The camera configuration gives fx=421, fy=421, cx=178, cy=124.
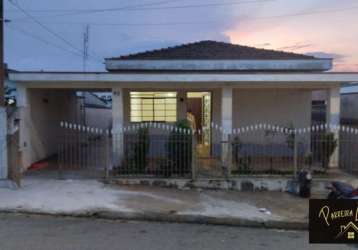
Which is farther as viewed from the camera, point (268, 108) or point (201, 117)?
point (201, 117)

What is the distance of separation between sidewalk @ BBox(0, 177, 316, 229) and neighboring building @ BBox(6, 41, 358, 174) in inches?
117

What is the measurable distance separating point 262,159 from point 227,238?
7638mm

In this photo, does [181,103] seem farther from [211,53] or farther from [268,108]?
[211,53]

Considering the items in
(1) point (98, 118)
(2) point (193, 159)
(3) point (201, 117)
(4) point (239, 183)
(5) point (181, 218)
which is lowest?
(5) point (181, 218)

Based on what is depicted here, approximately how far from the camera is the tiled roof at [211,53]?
672 inches

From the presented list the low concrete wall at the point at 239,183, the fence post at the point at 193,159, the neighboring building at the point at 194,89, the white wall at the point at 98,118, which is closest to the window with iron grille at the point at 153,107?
the neighboring building at the point at 194,89

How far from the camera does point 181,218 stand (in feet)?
26.6

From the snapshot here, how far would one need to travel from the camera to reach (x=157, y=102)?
15.7 meters

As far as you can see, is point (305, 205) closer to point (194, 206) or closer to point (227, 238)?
point (194, 206)

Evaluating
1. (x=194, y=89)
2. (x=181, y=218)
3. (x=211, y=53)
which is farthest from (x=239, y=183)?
(x=211, y=53)

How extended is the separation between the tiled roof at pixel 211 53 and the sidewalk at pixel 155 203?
24.1 ft

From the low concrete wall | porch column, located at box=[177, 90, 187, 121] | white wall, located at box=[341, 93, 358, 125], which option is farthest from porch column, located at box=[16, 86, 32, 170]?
white wall, located at box=[341, 93, 358, 125]

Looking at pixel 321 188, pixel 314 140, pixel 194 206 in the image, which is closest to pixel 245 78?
pixel 314 140

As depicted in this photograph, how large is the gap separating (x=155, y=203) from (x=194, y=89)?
21.3 ft
